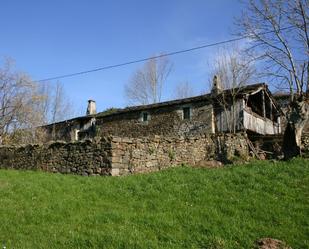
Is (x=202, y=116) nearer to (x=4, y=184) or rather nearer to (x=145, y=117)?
(x=145, y=117)

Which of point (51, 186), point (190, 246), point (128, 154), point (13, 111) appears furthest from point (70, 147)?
point (13, 111)

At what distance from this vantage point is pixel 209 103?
1139 inches

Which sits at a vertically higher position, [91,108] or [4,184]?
[91,108]

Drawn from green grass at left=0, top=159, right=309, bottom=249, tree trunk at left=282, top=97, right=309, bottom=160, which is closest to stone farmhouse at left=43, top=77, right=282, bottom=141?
tree trunk at left=282, top=97, right=309, bottom=160

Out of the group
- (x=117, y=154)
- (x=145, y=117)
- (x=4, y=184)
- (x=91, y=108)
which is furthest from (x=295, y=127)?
(x=91, y=108)

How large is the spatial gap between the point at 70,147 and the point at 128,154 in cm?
282

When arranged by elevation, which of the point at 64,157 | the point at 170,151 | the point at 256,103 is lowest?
the point at 64,157

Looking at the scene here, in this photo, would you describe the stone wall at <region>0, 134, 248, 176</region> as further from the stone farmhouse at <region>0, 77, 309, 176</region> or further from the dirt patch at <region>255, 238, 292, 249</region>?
the dirt patch at <region>255, 238, 292, 249</region>

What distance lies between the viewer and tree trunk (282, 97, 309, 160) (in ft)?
58.3

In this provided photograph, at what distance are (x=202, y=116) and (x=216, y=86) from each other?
2.34 metres

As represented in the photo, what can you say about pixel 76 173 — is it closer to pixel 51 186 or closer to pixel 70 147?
pixel 70 147

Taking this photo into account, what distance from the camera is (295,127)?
1800cm

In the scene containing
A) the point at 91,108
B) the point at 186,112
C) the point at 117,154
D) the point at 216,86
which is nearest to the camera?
the point at 117,154

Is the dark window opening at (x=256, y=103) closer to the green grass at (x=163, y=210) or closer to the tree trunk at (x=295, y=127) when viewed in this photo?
the tree trunk at (x=295, y=127)
